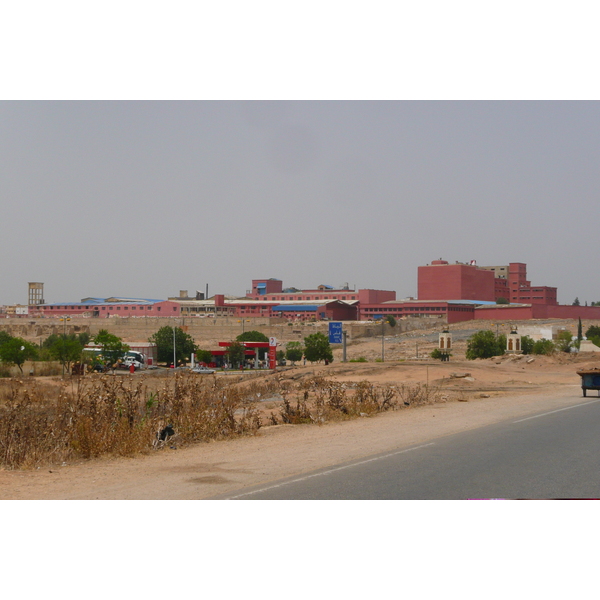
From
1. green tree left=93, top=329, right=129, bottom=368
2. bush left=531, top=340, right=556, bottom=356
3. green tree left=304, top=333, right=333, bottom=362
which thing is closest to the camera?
green tree left=93, top=329, right=129, bottom=368

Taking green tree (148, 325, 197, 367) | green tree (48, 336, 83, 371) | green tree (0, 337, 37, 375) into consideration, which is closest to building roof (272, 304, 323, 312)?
green tree (148, 325, 197, 367)

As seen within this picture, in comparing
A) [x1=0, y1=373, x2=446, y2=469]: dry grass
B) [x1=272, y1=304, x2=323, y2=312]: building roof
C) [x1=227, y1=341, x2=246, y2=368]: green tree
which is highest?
[x1=272, y1=304, x2=323, y2=312]: building roof

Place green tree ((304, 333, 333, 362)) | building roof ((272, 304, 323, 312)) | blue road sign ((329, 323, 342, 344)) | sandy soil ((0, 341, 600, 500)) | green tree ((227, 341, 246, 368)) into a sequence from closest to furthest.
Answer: sandy soil ((0, 341, 600, 500)) < blue road sign ((329, 323, 342, 344)) < green tree ((304, 333, 333, 362)) < green tree ((227, 341, 246, 368)) < building roof ((272, 304, 323, 312))

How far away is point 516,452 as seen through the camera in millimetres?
12633

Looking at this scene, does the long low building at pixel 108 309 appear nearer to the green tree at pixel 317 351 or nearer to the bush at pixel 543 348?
the green tree at pixel 317 351

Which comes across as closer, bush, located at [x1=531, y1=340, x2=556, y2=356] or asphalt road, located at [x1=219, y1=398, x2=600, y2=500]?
asphalt road, located at [x1=219, y1=398, x2=600, y2=500]

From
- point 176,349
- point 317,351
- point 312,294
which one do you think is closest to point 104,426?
point 317,351

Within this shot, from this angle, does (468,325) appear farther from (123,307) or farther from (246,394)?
(246,394)

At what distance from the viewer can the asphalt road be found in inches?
363

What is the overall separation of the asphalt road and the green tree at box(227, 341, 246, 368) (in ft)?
202

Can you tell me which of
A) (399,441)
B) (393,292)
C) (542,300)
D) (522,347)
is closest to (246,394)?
(399,441)

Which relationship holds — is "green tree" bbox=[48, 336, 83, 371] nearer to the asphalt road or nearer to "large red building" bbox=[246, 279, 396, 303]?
the asphalt road

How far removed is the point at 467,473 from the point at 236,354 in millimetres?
66352

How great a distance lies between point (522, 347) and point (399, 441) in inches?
2469
